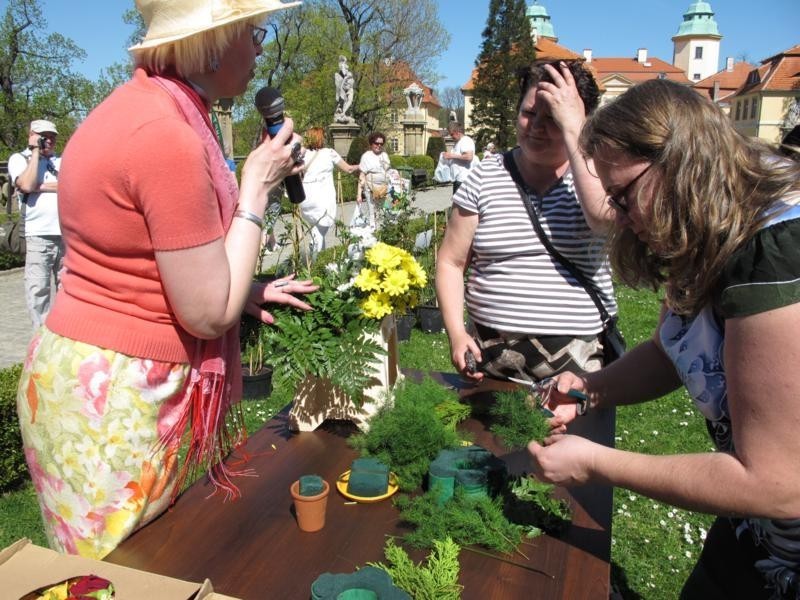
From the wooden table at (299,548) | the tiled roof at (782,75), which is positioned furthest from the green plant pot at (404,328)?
the tiled roof at (782,75)

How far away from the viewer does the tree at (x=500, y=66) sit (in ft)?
119

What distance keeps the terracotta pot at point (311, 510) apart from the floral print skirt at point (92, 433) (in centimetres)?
31

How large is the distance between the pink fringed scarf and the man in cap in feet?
14.1

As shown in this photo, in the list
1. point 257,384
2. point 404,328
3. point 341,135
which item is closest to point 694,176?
point 257,384

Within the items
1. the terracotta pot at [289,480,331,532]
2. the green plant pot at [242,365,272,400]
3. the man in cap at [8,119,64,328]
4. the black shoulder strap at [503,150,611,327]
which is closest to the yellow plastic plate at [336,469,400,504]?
the terracotta pot at [289,480,331,532]

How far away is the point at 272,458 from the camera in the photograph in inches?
66.8

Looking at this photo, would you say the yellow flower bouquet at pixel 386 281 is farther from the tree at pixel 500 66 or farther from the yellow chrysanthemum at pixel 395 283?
the tree at pixel 500 66

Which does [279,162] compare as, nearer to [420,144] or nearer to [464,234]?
[464,234]

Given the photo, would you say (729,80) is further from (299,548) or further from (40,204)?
(299,548)

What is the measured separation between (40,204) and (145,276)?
4.65 meters

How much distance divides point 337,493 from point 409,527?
0.23m

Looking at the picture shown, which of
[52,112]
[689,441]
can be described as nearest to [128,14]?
[52,112]

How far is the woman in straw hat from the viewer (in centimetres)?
110

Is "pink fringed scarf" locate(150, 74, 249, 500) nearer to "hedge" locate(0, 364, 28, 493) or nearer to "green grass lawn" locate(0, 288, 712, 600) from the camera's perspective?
"green grass lawn" locate(0, 288, 712, 600)
